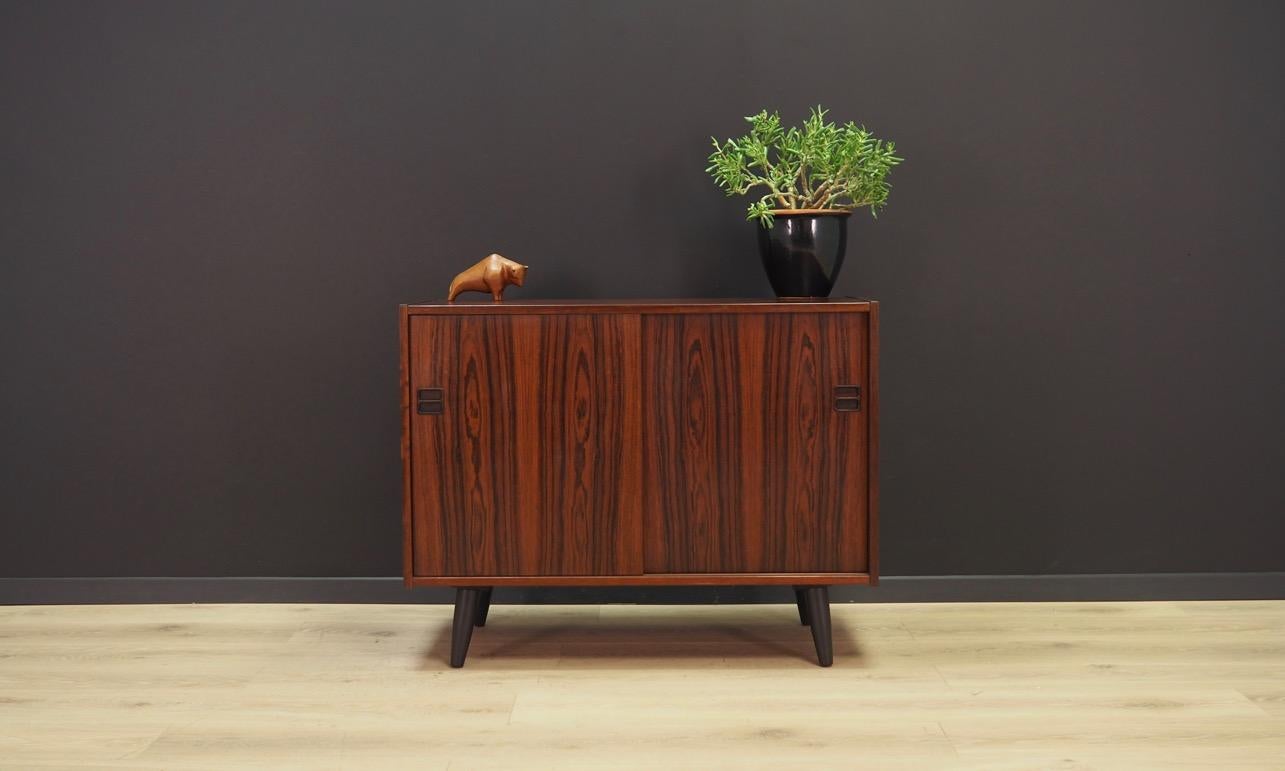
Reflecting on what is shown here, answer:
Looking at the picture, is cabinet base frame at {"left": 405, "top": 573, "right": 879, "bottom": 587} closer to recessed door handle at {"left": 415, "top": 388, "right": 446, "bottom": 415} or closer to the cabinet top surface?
recessed door handle at {"left": 415, "top": 388, "right": 446, "bottom": 415}

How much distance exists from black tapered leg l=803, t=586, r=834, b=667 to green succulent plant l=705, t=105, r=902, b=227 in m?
0.79

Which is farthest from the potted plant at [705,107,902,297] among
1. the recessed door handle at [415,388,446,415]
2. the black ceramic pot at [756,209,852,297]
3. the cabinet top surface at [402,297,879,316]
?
the recessed door handle at [415,388,446,415]

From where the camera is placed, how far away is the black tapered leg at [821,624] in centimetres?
232

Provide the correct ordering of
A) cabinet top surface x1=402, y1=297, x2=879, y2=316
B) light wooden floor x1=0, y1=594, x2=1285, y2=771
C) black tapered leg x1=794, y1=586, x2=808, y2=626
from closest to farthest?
light wooden floor x1=0, y1=594, x2=1285, y2=771, cabinet top surface x1=402, y1=297, x2=879, y2=316, black tapered leg x1=794, y1=586, x2=808, y2=626

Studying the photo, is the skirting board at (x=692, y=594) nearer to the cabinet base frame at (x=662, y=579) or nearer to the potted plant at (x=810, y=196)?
the cabinet base frame at (x=662, y=579)

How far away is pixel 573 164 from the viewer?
2705 mm

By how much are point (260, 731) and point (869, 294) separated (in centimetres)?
164

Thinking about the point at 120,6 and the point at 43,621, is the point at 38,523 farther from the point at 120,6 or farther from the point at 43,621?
the point at 120,6

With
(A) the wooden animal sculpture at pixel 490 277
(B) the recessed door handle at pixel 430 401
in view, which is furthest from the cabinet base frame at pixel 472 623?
(A) the wooden animal sculpture at pixel 490 277

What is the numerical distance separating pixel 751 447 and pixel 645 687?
518 millimetres

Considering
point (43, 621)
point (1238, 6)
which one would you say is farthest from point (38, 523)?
point (1238, 6)

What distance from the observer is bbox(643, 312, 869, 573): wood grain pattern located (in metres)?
2.27

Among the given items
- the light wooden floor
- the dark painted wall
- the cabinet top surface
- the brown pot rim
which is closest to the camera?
the light wooden floor

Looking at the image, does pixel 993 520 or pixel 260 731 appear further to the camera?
pixel 993 520
